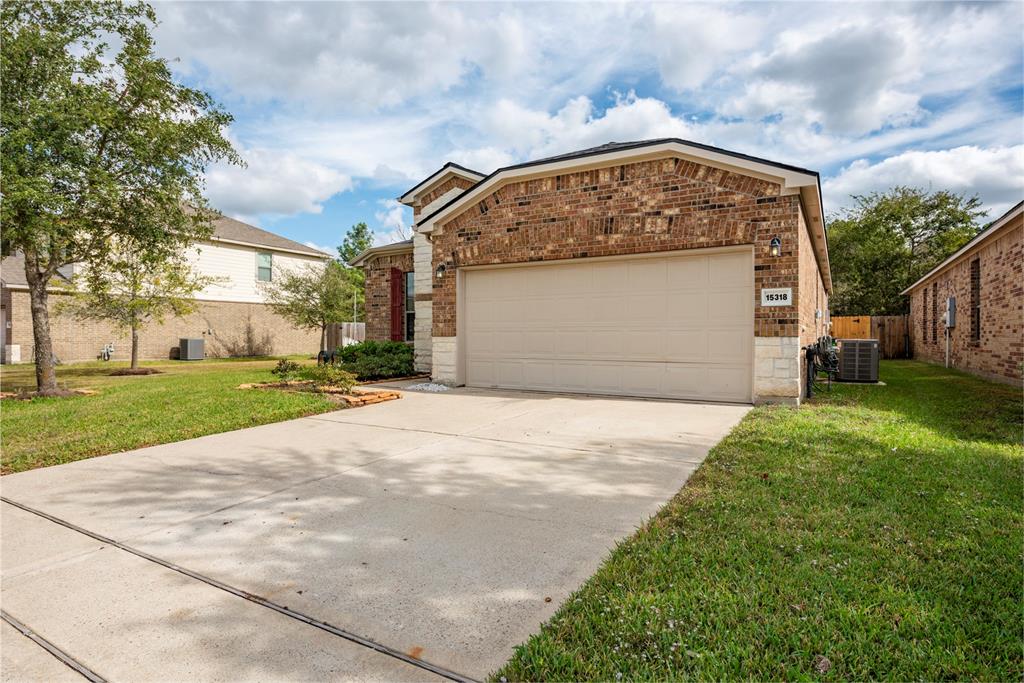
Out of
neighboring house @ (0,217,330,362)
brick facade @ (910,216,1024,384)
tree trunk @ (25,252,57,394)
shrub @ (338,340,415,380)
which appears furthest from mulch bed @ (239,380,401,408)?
brick facade @ (910,216,1024,384)

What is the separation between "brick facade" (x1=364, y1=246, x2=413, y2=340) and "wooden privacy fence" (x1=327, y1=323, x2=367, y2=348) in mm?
5420

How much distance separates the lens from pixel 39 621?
228 centimetres

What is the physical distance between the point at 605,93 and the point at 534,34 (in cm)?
→ 329

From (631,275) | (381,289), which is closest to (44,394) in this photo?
(381,289)

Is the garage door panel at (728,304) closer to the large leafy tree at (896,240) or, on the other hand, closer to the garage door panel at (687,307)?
the garage door panel at (687,307)

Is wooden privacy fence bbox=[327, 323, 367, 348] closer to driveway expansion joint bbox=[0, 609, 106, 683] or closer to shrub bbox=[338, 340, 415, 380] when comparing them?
shrub bbox=[338, 340, 415, 380]

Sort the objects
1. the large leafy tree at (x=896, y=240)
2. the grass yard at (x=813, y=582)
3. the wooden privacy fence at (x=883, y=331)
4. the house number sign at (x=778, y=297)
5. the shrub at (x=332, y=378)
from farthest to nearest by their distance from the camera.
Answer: the large leafy tree at (x=896, y=240), the wooden privacy fence at (x=883, y=331), the shrub at (x=332, y=378), the house number sign at (x=778, y=297), the grass yard at (x=813, y=582)

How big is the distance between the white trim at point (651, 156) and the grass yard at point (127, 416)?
4826 mm

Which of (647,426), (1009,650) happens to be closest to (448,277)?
(647,426)

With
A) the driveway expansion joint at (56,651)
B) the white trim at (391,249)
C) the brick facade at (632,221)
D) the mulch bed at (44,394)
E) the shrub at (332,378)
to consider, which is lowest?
the driveway expansion joint at (56,651)

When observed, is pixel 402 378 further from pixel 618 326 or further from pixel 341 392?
pixel 618 326

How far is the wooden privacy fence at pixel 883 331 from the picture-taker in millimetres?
21750

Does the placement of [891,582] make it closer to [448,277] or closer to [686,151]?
[686,151]

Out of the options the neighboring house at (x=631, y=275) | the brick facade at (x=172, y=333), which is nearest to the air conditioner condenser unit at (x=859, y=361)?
the neighboring house at (x=631, y=275)
